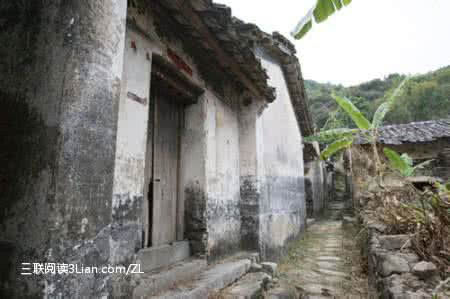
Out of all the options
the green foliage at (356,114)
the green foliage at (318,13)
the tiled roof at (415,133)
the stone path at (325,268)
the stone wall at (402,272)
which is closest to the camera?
the stone wall at (402,272)

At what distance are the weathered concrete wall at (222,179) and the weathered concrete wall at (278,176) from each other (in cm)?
54

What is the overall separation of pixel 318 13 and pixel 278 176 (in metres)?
3.87

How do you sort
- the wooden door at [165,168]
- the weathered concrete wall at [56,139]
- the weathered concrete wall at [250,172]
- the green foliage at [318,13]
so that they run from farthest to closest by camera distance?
the weathered concrete wall at [250,172] → the wooden door at [165,168] → the green foliage at [318,13] → the weathered concrete wall at [56,139]

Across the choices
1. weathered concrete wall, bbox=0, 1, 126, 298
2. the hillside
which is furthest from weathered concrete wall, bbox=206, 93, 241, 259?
the hillside

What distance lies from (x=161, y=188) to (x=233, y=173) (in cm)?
161

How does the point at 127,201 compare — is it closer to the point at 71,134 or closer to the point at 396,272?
the point at 71,134

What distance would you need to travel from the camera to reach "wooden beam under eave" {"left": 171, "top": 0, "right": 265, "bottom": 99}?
2.70 meters

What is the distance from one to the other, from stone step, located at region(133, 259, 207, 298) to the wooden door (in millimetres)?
430

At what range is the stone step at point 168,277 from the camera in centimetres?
234

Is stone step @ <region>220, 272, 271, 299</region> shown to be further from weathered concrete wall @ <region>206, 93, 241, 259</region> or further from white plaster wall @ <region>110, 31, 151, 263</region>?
white plaster wall @ <region>110, 31, 151, 263</region>

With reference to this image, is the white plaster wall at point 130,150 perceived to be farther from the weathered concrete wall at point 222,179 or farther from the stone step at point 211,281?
the weathered concrete wall at point 222,179

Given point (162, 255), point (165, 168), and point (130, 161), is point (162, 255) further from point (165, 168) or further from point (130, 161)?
point (130, 161)

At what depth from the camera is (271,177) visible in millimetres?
5523

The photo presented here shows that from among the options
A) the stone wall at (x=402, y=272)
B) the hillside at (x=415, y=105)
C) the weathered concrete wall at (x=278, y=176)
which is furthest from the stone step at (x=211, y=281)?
the hillside at (x=415, y=105)
